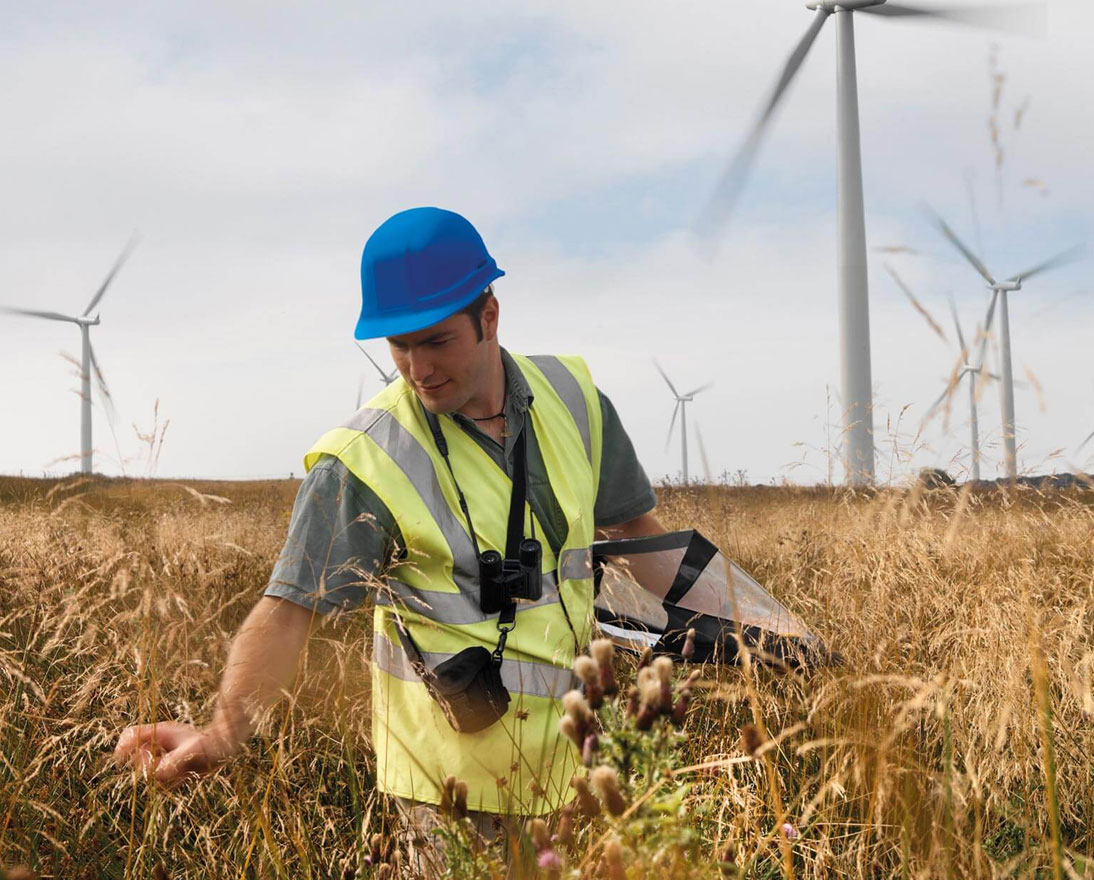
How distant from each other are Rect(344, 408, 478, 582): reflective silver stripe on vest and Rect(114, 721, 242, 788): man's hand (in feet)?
2.40

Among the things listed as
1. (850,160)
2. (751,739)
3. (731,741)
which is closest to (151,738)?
(751,739)

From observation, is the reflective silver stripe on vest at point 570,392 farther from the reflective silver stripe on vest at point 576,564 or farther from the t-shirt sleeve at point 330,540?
the t-shirt sleeve at point 330,540

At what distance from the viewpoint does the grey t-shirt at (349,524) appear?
2229 mm

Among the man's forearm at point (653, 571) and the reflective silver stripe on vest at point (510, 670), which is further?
the man's forearm at point (653, 571)

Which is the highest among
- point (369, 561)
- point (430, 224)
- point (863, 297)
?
point (863, 297)

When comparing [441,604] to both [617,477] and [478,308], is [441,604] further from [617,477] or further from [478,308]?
[617,477]

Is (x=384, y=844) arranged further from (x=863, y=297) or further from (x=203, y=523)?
(x=863, y=297)

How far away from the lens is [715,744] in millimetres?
2969

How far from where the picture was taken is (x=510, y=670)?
2428 millimetres

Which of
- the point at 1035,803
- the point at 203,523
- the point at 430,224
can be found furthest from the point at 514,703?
the point at 203,523

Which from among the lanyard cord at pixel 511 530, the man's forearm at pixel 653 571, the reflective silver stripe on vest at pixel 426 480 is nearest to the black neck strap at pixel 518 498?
the lanyard cord at pixel 511 530

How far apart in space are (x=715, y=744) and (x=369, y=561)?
136 cm

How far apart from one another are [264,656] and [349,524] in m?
0.36

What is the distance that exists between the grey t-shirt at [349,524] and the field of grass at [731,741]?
0.60 ft
